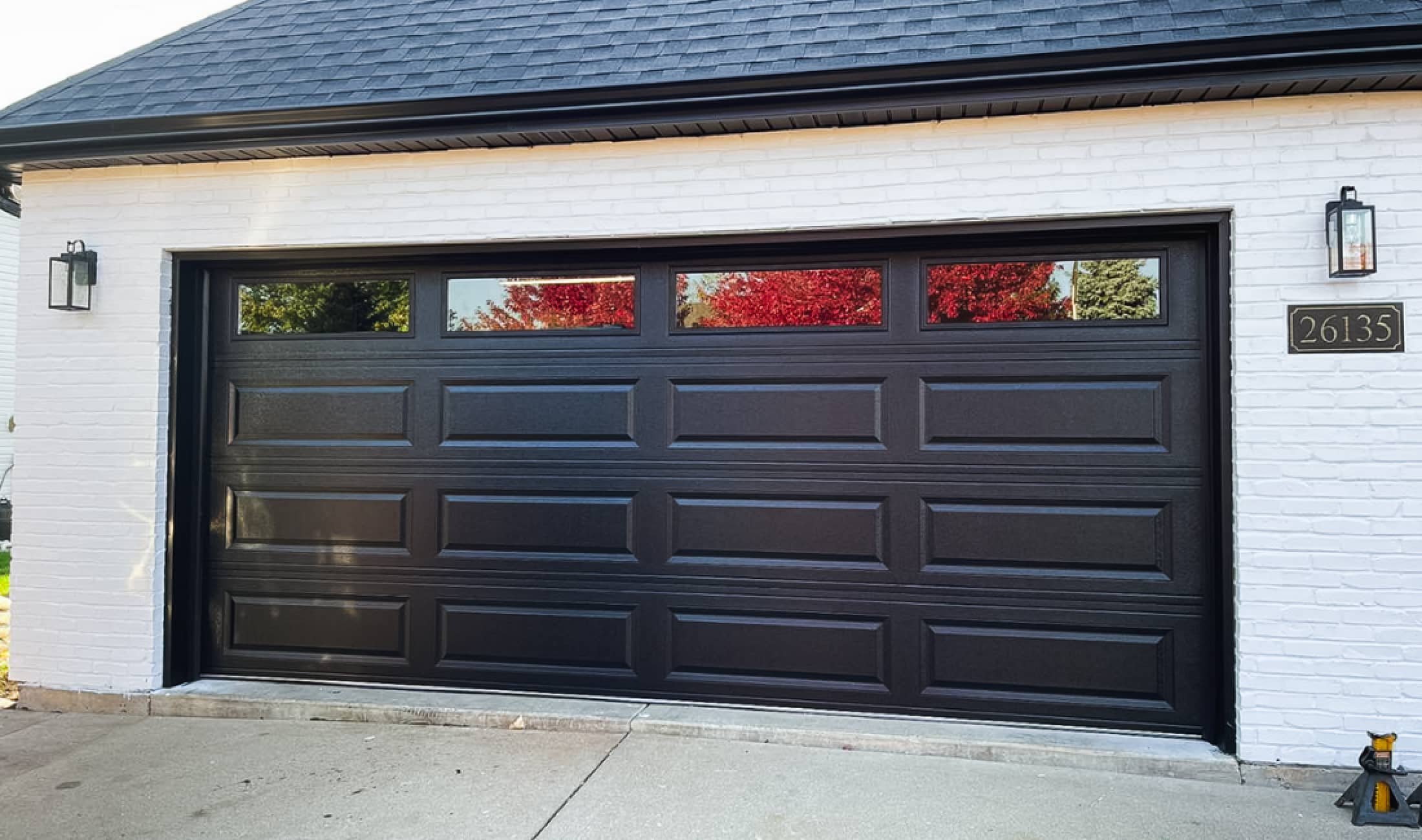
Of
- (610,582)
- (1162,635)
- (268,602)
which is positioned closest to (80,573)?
(268,602)

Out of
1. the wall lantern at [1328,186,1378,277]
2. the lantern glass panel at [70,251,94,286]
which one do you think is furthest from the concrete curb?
the lantern glass panel at [70,251,94,286]

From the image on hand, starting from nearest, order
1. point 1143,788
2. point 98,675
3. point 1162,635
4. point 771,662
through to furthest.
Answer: point 1143,788 → point 1162,635 → point 771,662 → point 98,675

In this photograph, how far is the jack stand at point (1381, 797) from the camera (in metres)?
3.23

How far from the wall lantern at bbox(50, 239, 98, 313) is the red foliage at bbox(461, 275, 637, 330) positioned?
204cm

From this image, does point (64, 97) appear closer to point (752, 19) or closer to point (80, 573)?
point (80, 573)

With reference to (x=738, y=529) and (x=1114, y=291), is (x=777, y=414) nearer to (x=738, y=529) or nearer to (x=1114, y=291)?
(x=738, y=529)

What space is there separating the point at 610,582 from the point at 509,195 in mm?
2035

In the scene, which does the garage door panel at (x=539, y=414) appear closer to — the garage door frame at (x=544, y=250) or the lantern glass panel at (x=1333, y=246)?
the garage door frame at (x=544, y=250)

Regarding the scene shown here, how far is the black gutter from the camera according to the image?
345 centimetres

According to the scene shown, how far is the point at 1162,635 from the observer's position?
3.95 m

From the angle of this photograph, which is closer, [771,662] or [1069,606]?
[1069,606]

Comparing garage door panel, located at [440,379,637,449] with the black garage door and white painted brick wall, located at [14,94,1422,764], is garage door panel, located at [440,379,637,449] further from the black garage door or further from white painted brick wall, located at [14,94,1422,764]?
white painted brick wall, located at [14,94,1422,764]

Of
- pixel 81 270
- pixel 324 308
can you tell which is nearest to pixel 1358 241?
pixel 324 308

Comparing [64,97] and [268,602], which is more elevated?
[64,97]
